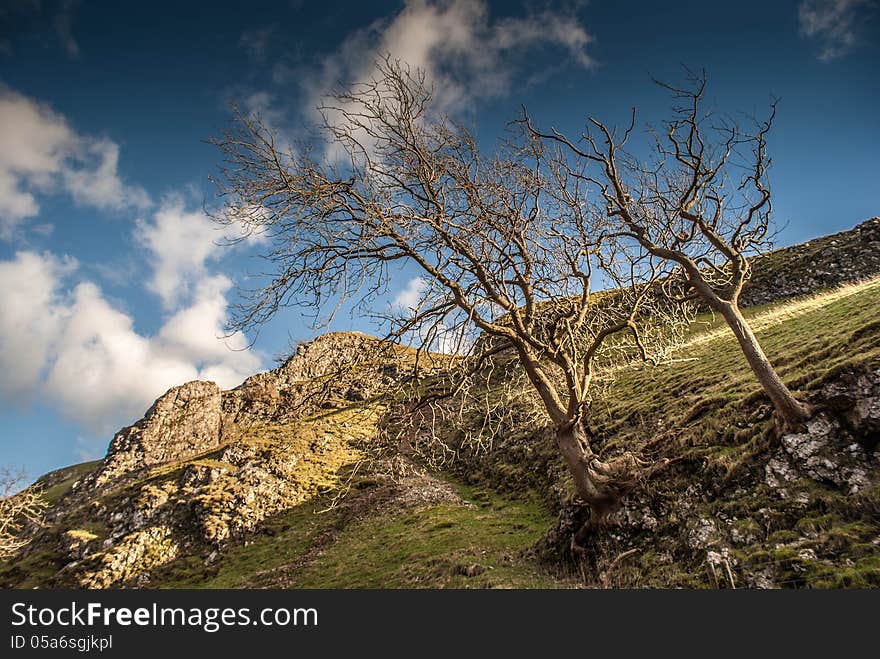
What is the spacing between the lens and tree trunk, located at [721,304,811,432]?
7583 millimetres

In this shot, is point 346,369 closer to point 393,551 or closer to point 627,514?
point 627,514

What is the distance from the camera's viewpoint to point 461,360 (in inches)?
337

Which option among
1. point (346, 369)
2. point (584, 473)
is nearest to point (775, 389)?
point (584, 473)

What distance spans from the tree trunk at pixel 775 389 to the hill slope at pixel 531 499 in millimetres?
249

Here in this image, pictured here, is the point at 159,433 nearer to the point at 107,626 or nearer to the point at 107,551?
the point at 107,551

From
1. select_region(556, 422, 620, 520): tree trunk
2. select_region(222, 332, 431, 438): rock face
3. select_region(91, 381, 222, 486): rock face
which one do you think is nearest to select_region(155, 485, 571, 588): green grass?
select_region(556, 422, 620, 520): tree trunk

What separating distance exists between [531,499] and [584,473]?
35.9 feet

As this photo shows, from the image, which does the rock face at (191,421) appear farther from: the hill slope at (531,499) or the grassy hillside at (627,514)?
the grassy hillside at (627,514)

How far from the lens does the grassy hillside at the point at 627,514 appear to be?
6.16 m

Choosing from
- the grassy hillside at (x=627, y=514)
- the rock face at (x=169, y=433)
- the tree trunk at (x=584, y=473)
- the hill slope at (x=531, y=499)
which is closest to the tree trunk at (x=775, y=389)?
the hill slope at (x=531, y=499)

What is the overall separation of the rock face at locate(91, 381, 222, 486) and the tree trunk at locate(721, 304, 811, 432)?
73.4 m

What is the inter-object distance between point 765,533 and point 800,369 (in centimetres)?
673

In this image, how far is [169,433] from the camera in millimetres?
68250

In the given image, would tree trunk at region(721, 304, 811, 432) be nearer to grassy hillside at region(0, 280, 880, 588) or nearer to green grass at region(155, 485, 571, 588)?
grassy hillside at region(0, 280, 880, 588)
